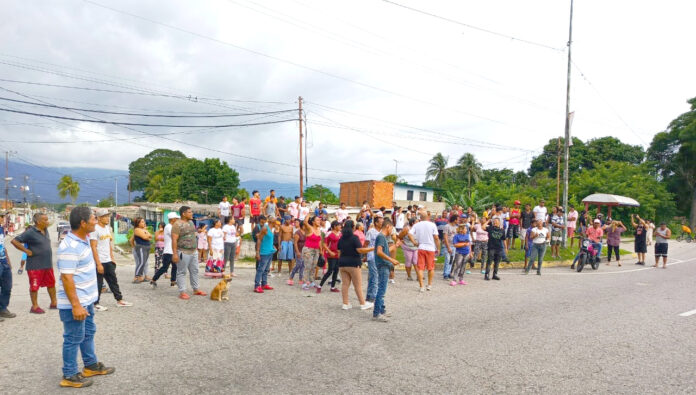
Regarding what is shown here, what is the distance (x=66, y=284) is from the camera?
401cm

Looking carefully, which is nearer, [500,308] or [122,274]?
[500,308]

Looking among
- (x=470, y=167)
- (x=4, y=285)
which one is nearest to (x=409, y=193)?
(x=470, y=167)

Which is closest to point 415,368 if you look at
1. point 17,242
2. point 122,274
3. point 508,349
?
point 508,349

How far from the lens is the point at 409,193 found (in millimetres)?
44438

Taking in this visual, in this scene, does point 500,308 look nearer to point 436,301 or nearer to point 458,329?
point 436,301

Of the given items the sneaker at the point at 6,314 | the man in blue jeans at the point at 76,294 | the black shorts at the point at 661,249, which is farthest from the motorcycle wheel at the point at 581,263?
the sneaker at the point at 6,314

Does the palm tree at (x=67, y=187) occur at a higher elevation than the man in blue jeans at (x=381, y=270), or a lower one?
higher

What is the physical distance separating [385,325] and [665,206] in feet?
129

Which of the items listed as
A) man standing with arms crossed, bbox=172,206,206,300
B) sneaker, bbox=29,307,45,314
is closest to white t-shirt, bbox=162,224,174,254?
man standing with arms crossed, bbox=172,206,206,300

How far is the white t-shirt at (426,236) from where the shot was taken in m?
9.52

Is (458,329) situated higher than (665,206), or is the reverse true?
(665,206)

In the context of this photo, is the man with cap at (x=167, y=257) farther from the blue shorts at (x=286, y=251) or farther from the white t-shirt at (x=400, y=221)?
the white t-shirt at (x=400, y=221)

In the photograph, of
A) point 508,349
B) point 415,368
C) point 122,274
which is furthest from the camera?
point 122,274

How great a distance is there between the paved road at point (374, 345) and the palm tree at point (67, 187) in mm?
100042
